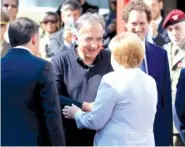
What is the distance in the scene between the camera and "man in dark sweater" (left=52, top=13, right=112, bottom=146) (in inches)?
179

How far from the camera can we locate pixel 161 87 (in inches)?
192

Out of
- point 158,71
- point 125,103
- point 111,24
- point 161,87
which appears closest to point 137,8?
point 158,71

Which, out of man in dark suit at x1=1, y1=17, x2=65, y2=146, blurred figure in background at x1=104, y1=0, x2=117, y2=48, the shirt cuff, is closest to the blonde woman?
the shirt cuff

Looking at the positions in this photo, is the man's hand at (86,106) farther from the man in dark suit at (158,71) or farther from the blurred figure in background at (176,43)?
the blurred figure in background at (176,43)

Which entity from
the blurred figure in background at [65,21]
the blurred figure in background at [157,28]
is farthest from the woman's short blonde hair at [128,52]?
the blurred figure in background at [65,21]

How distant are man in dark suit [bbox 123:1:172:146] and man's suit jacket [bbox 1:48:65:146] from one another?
1.06m

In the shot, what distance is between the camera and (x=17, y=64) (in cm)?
411

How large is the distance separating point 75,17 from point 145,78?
2.83 metres

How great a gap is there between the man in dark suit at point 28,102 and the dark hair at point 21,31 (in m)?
0.02

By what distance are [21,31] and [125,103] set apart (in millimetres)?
884

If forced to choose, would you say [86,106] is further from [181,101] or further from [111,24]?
[111,24]

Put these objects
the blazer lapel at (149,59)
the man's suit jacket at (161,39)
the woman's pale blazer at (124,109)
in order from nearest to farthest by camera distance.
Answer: the woman's pale blazer at (124,109)
the blazer lapel at (149,59)
the man's suit jacket at (161,39)

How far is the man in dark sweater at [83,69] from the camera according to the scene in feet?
14.9

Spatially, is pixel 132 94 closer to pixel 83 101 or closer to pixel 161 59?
pixel 83 101
